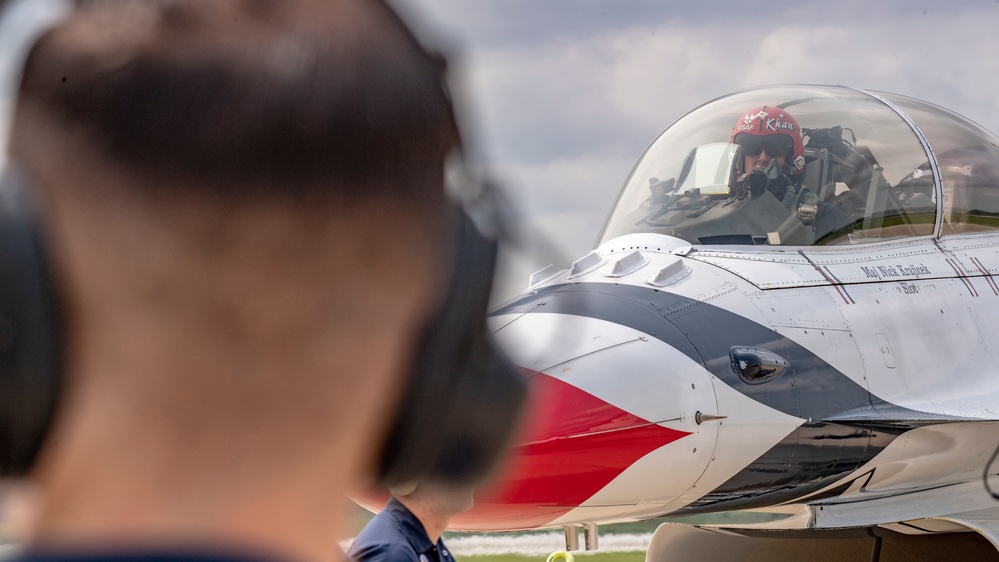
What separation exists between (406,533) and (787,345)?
2093mm

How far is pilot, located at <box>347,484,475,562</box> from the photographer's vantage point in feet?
11.3

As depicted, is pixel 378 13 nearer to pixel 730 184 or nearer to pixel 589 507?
pixel 589 507

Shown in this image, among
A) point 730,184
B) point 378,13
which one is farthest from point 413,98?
point 730,184

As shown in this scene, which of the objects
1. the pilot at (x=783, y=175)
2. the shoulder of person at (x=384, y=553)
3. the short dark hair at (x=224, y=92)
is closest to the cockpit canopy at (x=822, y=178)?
the pilot at (x=783, y=175)

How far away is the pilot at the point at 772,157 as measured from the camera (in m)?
5.56

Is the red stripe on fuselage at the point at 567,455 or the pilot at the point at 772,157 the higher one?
the pilot at the point at 772,157

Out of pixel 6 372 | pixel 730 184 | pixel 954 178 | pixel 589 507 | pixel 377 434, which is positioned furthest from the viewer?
pixel 954 178

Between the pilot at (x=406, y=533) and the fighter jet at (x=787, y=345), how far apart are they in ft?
1.13

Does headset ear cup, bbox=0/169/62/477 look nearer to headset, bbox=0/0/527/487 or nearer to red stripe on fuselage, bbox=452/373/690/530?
headset, bbox=0/0/527/487

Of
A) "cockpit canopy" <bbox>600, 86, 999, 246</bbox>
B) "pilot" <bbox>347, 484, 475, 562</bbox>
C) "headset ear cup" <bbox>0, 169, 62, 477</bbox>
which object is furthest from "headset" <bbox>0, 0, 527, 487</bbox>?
"cockpit canopy" <bbox>600, 86, 999, 246</bbox>

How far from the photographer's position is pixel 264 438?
613 millimetres

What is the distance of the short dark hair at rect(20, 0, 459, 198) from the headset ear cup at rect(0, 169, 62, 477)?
2.5 inches

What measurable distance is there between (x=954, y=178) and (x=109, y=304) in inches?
246

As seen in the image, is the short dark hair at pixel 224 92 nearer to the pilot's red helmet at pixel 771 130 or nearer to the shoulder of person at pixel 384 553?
the shoulder of person at pixel 384 553
